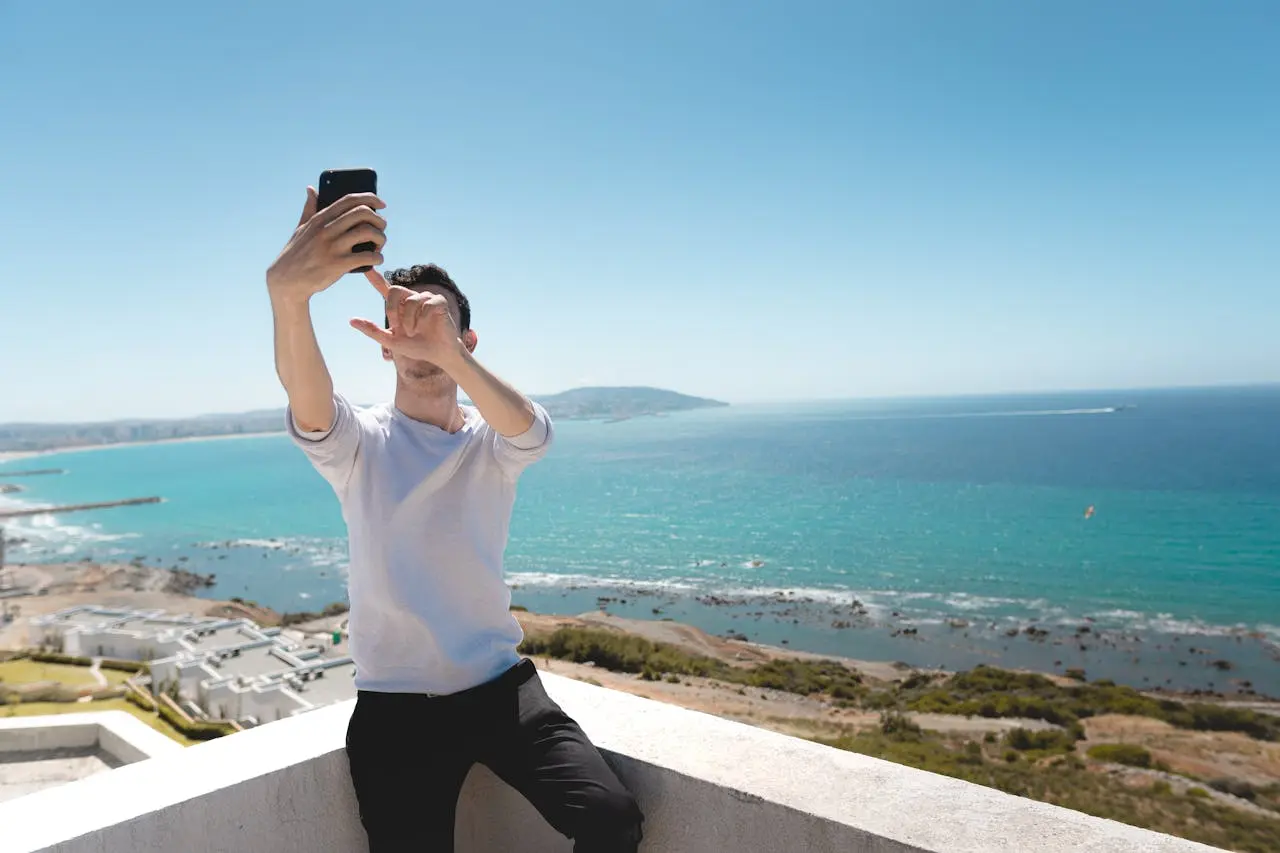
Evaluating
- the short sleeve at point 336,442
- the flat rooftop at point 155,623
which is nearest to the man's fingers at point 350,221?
the short sleeve at point 336,442

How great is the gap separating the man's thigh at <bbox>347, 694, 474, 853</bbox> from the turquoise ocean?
3491 centimetres

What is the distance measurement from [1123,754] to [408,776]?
2439 cm

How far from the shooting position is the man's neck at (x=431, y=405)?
1.93 m

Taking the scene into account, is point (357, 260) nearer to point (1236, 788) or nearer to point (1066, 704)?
point (1236, 788)

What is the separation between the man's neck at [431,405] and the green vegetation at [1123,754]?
76.9ft

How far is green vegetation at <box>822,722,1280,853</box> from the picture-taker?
15047 millimetres

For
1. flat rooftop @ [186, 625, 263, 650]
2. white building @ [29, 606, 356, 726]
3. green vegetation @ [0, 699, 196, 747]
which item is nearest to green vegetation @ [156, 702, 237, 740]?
green vegetation @ [0, 699, 196, 747]

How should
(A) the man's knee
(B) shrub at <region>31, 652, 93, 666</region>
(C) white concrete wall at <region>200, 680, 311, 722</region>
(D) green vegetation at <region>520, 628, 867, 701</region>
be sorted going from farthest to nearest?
(D) green vegetation at <region>520, 628, 867, 701</region>
(C) white concrete wall at <region>200, 680, 311, 722</region>
(B) shrub at <region>31, 652, 93, 666</region>
(A) the man's knee

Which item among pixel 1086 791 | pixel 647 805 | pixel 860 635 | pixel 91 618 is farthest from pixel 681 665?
pixel 647 805

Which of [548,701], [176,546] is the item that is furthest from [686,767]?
[176,546]

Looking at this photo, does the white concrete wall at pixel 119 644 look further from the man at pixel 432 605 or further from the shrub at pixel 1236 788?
the shrub at pixel 1236 788

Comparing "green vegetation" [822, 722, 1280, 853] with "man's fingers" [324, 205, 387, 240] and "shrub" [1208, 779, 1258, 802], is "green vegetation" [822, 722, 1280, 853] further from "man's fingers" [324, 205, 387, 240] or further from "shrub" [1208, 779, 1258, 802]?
"man's fingers" [324, 205, 387, 240]

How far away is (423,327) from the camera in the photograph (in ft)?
5.41

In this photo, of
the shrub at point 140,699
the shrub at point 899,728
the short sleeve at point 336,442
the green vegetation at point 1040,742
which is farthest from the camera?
the shrub at point 899,728
